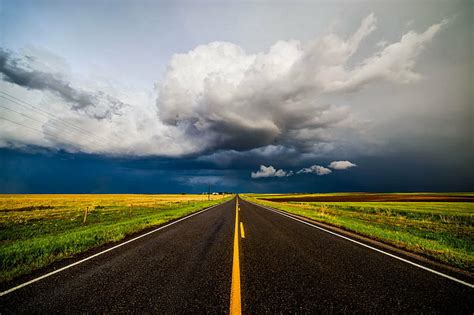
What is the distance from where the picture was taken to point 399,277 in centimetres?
439

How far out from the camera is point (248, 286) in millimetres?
3855

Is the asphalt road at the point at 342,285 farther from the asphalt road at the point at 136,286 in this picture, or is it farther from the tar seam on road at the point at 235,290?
the asphalt road at the point at 136,286

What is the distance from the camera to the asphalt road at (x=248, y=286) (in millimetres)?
3199

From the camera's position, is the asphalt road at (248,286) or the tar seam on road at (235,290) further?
the asphalt road at (248,286)

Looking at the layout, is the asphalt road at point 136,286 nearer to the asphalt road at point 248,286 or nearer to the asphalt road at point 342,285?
the asphalt road at point 248,286

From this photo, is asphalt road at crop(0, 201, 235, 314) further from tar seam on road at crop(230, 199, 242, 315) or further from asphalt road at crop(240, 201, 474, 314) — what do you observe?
asphalt road at crop(240, 201, 474, 314)

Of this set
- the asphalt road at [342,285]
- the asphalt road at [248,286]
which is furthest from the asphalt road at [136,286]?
the asphalt road at [342,285]

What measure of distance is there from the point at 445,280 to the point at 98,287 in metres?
6.78

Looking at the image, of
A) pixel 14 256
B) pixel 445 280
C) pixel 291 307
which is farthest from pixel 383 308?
pixel 14 256

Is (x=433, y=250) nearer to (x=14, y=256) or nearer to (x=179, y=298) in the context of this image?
(x=179, y=298)

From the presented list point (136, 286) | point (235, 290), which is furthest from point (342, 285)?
point (136, 286)

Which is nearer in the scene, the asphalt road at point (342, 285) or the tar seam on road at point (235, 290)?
the tar seam on road at point (235, 290)

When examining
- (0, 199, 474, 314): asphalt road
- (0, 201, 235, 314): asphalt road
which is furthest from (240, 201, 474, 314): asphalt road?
(0, 201, 235, 314): asphalt road

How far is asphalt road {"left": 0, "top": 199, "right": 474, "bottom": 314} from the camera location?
3.20 metres
